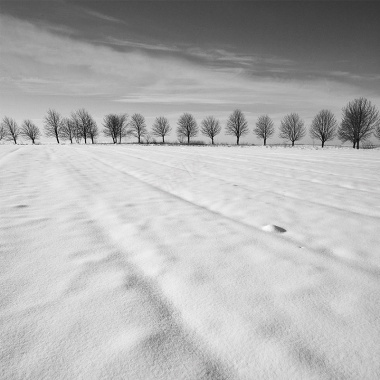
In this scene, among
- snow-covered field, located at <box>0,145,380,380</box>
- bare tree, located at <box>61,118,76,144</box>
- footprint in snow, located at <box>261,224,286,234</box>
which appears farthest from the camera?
bare tree, located at <box>61,118,76,144</box>

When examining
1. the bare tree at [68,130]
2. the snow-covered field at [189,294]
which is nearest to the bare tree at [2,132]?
the bare tree at [68,130]

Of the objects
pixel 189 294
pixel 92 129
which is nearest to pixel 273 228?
pixel 189 294

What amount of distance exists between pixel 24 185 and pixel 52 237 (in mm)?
2761

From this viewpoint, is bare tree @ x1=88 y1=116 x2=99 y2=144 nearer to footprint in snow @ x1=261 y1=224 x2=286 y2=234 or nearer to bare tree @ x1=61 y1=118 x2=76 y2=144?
bare tree @ x1=61 y1=118 x2=76 y2=144

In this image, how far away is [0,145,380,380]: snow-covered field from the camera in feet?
2.87

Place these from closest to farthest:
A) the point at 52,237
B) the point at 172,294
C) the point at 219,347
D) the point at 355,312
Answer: the point at 219,347, the point at 355,312, the point at 172,294, the point at 52,237

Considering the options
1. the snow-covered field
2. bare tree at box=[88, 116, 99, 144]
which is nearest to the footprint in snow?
the snow-covered field

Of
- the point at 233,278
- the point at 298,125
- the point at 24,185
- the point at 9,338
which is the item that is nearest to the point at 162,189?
the point at 24,185

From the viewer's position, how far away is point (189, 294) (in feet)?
4.13

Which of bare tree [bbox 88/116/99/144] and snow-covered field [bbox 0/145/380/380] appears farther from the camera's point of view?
bare tree [bbox 88/116/99/144]

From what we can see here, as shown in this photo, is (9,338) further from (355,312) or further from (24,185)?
(24,185)

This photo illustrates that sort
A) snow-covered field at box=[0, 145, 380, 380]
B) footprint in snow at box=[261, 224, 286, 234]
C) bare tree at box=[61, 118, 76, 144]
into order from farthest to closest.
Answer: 1. bare tree at box=[61, 118, 76, 144]
2. footprint in snow at box=[261, 224, 286, 234]
3. snow-covered field at box=[0, 145, 380, 380]

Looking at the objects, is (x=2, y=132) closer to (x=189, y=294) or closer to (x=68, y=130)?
(x=68, y=130)

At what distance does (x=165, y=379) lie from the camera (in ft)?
2.66
